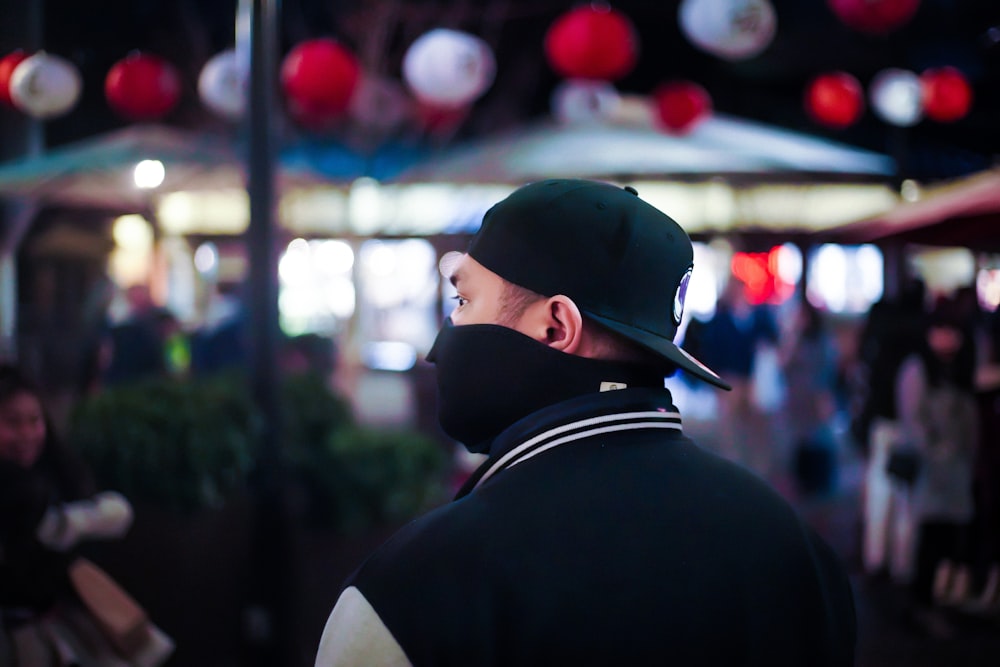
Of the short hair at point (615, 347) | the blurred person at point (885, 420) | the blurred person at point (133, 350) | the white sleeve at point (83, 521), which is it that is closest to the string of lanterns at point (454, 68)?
the blurred person at point (133, 350)

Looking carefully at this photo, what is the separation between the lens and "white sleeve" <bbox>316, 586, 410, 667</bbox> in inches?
46.6

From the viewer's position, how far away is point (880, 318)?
7.45m

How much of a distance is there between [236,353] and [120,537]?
4349mm

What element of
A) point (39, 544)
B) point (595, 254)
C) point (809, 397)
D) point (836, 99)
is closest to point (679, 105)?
point (836, 99)

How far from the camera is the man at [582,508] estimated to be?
3.97ft

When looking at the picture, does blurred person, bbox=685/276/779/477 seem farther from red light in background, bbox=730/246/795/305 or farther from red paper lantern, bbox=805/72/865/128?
red light in background, bbox=730/246/795/305

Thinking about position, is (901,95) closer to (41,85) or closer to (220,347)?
(220,347)

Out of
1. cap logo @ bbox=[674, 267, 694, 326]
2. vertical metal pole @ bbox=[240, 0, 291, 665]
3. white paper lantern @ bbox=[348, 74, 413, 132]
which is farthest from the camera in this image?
white paper lantern @ bbox=[348, 74, 413, 132]

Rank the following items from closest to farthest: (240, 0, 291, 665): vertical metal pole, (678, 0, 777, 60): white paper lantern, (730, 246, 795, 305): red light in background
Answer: (240, 0, 291, 665): vertical metal pole, (678, 0, 777, 60): white paper lantern, (730, 246, 795, 305): red light in background

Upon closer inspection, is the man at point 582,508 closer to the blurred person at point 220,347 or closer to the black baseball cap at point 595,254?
the black baseball cap at point 595,254

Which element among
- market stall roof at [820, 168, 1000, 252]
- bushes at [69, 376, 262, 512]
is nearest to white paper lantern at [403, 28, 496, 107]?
market stall roof at [820, 168, 1000, 252]

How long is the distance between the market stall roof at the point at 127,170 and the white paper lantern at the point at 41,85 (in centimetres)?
36

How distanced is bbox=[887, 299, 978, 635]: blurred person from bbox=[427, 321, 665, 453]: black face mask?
5.67 metres

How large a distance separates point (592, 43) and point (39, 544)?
494cm
